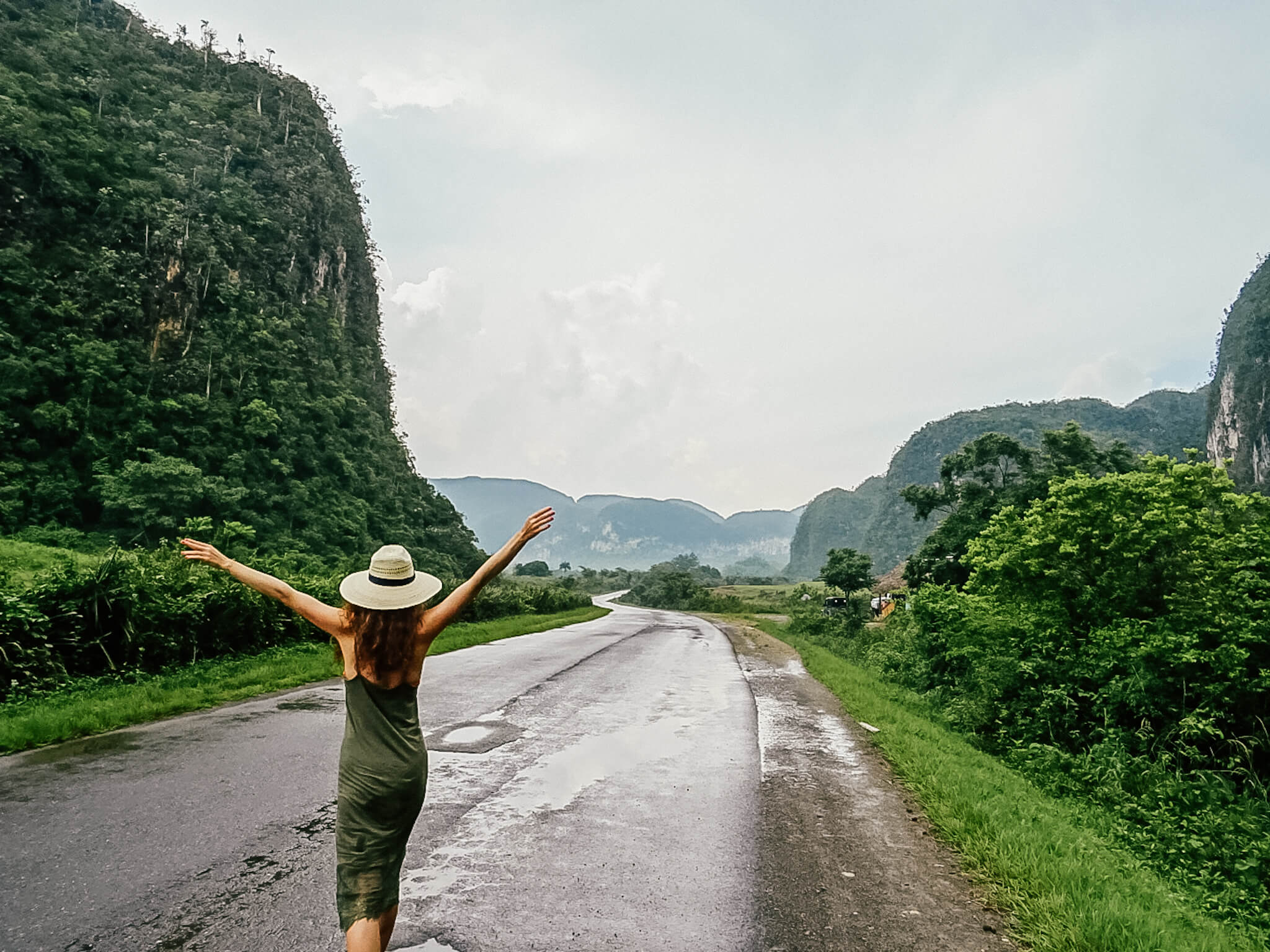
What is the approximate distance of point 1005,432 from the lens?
118m

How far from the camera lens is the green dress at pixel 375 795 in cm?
291

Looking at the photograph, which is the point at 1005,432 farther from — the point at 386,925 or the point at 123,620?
the point at 386,925

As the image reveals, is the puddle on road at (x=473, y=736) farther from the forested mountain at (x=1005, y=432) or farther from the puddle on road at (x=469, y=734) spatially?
the forested mountain at (x=1005, y=432)

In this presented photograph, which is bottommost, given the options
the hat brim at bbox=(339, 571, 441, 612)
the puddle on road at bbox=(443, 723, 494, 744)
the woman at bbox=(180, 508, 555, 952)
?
the puddle on road at bbox=(443, 723, 494, 744)

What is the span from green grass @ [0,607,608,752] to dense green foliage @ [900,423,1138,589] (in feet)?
53.0

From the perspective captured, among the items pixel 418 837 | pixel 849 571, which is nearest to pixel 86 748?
pixel 418 837

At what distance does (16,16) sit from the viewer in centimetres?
4903

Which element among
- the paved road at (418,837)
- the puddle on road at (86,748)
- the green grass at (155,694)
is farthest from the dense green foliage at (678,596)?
the puddle on road at (86,748)

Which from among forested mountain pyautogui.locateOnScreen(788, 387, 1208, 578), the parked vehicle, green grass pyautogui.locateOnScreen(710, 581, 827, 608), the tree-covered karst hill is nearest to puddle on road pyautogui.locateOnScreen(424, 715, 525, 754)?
the parked vehicle

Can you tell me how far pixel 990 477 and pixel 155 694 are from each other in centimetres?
2236

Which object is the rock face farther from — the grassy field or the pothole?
the pothole

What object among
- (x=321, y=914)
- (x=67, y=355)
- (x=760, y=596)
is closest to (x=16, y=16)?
(x=67, y=355)

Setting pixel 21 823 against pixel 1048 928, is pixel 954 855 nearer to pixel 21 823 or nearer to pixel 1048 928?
pixel 1048 928

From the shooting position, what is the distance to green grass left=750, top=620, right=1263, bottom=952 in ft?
12.7
